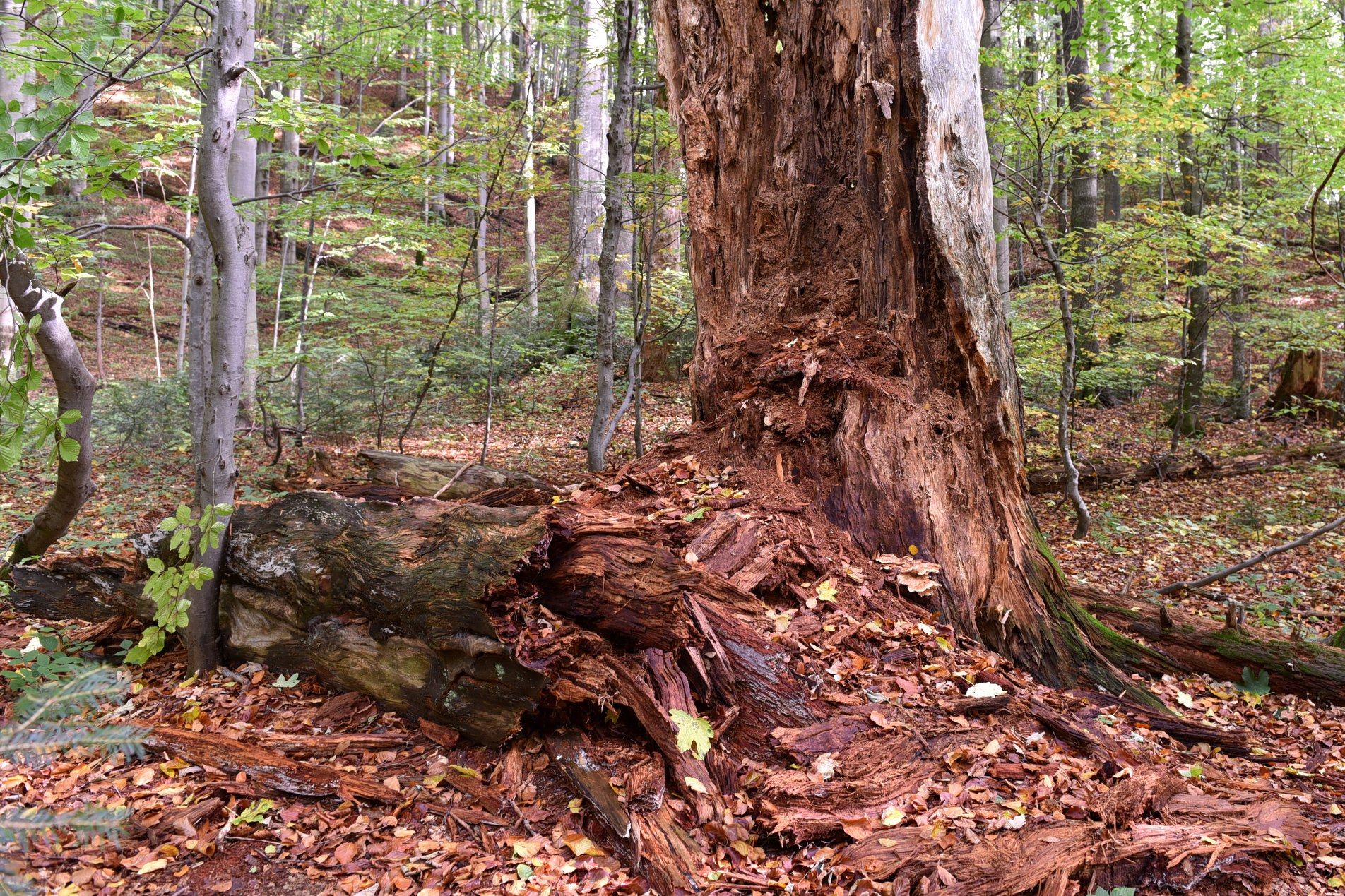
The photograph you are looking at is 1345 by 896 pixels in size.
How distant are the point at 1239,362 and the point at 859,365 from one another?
1227 cm

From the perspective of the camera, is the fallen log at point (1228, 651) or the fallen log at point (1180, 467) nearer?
the fallen log at point (1228, 651)

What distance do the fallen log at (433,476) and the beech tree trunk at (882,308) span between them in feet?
4.76

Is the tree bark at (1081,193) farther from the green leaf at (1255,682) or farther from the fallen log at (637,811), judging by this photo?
the fallen log at (637,811)

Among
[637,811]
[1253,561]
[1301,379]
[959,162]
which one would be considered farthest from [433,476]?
[1301,379]

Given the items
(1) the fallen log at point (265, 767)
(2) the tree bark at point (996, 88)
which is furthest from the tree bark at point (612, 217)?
(1) the fallen log at point (265, 767)

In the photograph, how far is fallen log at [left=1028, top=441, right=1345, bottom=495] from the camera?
9828mm

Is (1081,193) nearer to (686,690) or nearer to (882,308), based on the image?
(882,308)

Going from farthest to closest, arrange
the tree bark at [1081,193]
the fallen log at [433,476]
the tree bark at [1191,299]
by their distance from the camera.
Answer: the tree bark at [1191,299] < the tree bark at [1081,193] < the fallen log at [433,476]

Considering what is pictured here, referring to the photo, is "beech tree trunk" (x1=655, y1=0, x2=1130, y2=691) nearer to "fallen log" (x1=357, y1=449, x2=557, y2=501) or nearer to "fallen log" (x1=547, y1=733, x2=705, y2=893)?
"fallen log" (x1=357, y1=449, x2=557, y2=501)

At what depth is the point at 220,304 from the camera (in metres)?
3.71

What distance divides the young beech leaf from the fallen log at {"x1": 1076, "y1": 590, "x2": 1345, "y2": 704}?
2894mm

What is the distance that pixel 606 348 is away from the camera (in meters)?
7.89

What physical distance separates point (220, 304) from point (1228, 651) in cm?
579

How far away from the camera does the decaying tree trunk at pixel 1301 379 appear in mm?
12703
